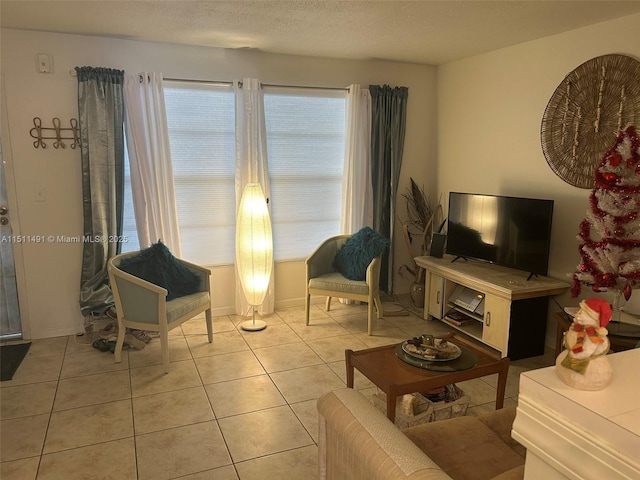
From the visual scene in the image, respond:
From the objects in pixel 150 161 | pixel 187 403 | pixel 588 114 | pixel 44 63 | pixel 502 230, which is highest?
pixel 44 63

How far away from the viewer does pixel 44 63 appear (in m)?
3.65

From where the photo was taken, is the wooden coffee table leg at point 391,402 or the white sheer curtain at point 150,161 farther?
the white sheer curtain at point 150,161

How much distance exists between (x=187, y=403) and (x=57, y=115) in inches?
98.2

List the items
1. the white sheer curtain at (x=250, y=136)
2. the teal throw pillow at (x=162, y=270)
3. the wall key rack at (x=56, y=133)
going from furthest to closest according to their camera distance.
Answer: the white sheer curtain at (x=250, y=136)
the wall key rack at (x=56, y=133)
the teal throw pillow at (x=162, y=270)

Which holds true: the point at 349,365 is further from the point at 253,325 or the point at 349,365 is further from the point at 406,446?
the point at 253,325

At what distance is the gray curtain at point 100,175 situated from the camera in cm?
376

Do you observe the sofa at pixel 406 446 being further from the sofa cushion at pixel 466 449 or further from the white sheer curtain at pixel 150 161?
the white sheer curtain at pixel 150 161

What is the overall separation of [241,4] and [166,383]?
98.6 inches

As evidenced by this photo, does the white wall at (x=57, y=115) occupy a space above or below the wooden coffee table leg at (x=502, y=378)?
above

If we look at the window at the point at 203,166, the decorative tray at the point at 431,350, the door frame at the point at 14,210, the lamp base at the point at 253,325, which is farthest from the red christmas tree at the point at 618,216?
the door frame at the point at 14,210

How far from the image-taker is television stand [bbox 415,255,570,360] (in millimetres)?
3463

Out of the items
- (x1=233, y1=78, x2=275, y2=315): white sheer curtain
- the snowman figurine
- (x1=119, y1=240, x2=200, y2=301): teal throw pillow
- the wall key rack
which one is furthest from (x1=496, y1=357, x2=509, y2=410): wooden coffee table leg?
the wall key rack

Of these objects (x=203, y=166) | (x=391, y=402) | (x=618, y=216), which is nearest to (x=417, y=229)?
(x=203, y=166)

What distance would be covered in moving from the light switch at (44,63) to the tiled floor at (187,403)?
2.15m
